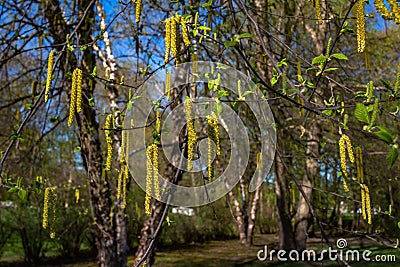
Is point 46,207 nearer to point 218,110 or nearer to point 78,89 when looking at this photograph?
point 78,89

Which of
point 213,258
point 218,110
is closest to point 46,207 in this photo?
point 218,110

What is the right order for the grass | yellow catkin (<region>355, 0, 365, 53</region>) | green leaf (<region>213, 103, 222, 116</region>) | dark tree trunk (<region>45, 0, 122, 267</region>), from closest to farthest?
yellow catkin (<region>355, 0, 365, 53</region>) → green leaf (<region>213, 103, 222, 116</region>) → dark tree trunk (<region>45, 0, 122, 267</region>) → the grass

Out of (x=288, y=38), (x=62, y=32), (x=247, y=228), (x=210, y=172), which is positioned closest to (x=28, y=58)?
(x=62, y=32)

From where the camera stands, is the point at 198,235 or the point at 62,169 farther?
the point at 198,235

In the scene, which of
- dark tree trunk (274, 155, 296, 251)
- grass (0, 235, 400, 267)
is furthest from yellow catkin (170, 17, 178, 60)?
dark tree trunk (274, 155, 296, 251)

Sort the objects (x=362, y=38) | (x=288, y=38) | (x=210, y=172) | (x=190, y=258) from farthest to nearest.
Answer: (x=190, y=258)
(x=288, y=38)
(x=210, y=172)
(x=362, y=38)

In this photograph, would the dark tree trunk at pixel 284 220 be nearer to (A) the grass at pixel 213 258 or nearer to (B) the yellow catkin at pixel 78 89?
(A) the grass at pixel 213 258

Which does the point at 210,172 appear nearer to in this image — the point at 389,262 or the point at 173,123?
the point at 173,123

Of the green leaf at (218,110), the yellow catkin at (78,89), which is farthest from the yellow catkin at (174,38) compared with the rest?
the yellow catkin at (78,89)

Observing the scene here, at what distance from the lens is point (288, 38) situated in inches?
114

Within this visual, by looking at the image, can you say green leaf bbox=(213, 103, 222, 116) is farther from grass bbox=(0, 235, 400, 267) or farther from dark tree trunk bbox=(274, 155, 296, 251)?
dark tree trunk bbox=(274, 155, 296, 251)

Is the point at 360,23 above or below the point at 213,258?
above

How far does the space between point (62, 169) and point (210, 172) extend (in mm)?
7331

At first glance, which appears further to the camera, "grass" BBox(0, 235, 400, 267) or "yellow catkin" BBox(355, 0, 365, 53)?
"grass" BBox(0, 235, 400, 267)
